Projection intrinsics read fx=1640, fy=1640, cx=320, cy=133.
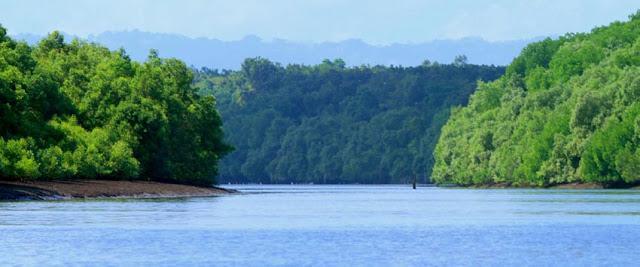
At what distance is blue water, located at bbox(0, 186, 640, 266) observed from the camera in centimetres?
5169

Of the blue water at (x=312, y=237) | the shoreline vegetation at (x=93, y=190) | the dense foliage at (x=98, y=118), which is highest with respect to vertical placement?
the dense foliage at (x=98, y=118)

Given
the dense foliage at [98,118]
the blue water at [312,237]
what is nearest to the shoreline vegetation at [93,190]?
the dense foliage at [98,118]

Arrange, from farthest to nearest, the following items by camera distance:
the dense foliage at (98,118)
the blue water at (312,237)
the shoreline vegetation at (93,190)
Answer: the dense foliage at (98,118) < the shoreline vegetation at (93,190) < the blue water at (312,237)

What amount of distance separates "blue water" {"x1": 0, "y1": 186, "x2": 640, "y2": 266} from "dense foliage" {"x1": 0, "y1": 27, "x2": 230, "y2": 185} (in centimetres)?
1983

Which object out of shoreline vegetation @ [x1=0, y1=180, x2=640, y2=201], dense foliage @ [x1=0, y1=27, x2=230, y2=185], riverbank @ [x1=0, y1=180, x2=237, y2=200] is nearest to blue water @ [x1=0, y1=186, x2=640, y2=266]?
shoreline vegetation @ [x1=0, y1=180, x2=640, y2=201]

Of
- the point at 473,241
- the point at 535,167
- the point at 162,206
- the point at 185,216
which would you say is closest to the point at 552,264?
the point at 473,241

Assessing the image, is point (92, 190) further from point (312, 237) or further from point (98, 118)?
point (312, 237)

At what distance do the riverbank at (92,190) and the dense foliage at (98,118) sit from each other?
119cm

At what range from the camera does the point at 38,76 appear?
11525cm

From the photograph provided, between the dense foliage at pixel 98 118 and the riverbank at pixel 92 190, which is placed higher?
the dense foliage at pixel 98 118

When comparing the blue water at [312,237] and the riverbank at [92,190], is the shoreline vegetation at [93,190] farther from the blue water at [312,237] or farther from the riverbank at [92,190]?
the blue water at [312,237]

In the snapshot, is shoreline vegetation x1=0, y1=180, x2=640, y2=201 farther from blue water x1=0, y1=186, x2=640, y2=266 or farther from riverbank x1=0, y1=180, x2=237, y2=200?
blue water x1=0, y1=186, x2=640, y2=266

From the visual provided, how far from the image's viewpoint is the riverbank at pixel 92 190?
103 metres

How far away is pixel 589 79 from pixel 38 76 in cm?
9144
